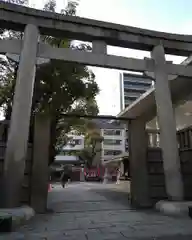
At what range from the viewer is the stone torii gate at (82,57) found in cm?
666

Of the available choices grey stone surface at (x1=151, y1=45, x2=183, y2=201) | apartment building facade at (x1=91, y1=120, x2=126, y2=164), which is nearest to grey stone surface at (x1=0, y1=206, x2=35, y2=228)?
grey stone surface at (x1=151, y1=45, x2=183, y2=201)

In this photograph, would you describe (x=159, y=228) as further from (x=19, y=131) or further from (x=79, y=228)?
(x=19, y=131)

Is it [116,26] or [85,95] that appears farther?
[85,95]

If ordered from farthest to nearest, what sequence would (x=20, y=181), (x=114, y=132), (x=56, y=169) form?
(x=114, y=132) < (x=56, y=169) < (x=20, y=181)

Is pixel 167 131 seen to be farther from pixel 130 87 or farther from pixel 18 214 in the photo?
pixel 130 87

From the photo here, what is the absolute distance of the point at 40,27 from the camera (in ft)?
25.8

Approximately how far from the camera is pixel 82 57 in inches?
308

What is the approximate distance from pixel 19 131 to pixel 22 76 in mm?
1631

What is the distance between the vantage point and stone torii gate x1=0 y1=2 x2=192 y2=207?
6.66 m

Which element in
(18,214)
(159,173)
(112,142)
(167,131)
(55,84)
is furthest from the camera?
(112,142)

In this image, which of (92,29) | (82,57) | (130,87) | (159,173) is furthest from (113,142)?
(82,57)

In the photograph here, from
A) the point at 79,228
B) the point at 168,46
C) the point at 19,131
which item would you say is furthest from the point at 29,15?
the point at 79,228

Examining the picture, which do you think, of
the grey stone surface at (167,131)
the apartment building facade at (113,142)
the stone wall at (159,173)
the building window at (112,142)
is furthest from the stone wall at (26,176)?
the building window at (112,142)

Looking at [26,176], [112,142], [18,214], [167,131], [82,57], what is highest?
[112,142]
